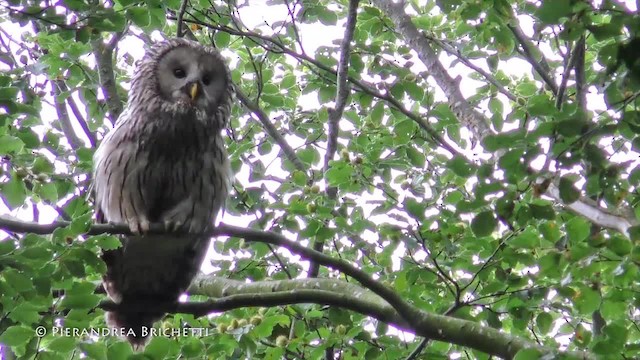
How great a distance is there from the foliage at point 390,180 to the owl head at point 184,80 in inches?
9.9

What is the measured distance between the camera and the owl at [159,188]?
4301 millimetres

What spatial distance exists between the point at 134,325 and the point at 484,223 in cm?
217

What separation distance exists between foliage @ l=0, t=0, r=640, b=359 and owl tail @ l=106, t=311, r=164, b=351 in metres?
0.10

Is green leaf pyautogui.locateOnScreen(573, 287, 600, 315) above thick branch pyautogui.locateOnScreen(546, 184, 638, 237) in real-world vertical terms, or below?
below

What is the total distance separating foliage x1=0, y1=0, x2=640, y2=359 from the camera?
287cm

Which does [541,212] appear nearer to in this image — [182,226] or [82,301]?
[82,301]

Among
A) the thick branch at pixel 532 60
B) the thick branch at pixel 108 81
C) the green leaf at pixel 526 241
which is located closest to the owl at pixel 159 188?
the thick branch at pixel 108 81

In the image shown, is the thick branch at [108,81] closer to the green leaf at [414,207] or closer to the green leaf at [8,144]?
the green leaf at [8,144]

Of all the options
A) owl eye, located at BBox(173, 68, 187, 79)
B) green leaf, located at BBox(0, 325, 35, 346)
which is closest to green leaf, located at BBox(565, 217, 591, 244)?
green leaf, located at BBox(0, 325, 35, 346)

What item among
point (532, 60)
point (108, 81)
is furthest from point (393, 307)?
point (108, 81)

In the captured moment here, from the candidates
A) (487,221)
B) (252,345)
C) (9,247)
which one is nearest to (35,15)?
(9,247)

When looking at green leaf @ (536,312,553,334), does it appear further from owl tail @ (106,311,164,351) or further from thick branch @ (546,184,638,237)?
owl tail @ (106,311,164,351)

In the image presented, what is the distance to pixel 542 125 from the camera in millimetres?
2613

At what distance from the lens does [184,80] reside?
4.74m
